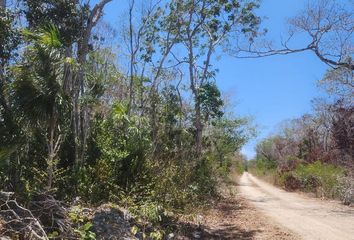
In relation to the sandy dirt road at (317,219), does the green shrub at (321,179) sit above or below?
above

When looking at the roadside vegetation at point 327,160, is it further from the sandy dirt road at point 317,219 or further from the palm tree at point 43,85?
the palm tree at point 43,85

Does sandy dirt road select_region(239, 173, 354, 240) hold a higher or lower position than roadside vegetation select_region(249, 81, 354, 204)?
Answer: lower

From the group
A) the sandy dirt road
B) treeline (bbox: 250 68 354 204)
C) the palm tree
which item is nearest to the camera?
the palm tree

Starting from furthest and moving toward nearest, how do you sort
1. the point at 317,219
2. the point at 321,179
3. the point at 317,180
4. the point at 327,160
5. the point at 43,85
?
the point at 327,160
the point at 317,180
the point at 321,179
the point at 317,219
the point at 43,85

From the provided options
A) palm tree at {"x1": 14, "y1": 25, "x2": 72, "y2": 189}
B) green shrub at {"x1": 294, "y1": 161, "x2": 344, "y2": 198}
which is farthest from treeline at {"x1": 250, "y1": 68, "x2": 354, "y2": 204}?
palm tree at {"x1": 14, "y1": 25, "x2": 72, "y2": 189}

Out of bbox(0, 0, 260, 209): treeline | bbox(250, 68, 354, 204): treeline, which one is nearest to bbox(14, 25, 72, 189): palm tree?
bbox(0, 0, 260, 209): treeline

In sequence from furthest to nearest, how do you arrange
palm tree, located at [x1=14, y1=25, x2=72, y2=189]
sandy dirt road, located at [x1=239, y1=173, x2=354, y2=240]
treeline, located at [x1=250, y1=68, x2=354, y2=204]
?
1. treeline, located at [x1=250, y1=68, x2=354, y2=204]
2. sandy dirt road, located at [x1=239, y1=173, x2=354, y2=240]
3. palm tree, located at [x1=14, y1=25, x2=72, y2=189]

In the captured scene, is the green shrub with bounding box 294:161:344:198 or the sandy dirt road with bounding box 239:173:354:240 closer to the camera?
the sandy dirt road with bounding box 239:173:354:240

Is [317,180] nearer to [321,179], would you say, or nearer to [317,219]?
[321,179]

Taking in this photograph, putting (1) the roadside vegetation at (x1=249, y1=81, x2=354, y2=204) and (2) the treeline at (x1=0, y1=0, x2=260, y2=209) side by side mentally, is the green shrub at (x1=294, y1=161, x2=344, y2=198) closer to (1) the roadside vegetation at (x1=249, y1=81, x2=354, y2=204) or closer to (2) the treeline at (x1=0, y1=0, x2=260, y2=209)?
(1) the roadside vegetation at (x1=249, y1=81, x2=354, y2=204)

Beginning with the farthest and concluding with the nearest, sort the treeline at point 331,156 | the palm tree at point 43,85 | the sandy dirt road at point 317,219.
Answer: the treeline at point 331,156 < the sandy dirt road at point 317,219 < the palm tree at point 43,85

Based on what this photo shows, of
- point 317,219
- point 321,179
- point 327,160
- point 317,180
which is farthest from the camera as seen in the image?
point 327,160

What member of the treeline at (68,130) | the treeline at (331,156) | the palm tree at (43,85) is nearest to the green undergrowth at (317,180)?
the treeline at (331,156)


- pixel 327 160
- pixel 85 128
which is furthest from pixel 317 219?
pixel 327 160
